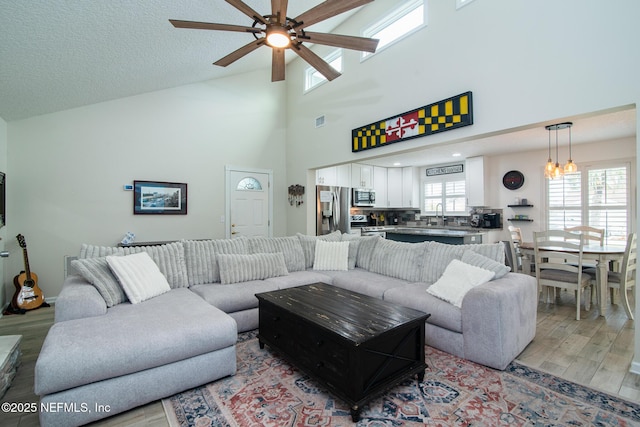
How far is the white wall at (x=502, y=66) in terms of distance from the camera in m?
2.45

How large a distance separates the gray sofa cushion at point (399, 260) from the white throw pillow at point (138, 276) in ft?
8.00

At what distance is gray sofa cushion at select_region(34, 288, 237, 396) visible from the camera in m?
1.69

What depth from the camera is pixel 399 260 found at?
3701 mm

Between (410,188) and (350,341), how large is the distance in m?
6.43

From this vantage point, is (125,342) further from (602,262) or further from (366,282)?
(602,262)

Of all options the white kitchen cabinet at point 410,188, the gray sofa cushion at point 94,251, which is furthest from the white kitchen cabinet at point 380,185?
the gray sofa cushion at point 94,251

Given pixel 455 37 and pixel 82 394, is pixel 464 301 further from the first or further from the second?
pixel 455 37

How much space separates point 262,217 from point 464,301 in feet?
14.2

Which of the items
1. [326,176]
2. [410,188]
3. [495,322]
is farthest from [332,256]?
[410,188]

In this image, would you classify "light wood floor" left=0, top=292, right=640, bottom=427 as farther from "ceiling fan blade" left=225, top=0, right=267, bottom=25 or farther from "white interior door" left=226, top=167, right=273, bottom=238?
"white interior door" left=226, top=167, right=273, bottom=238

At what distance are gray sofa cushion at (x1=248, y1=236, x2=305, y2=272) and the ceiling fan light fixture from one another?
2362mm

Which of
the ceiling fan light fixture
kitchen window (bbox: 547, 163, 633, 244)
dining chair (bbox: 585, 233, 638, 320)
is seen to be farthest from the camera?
kitchen window (bbox: 547, 163, 633, 244)

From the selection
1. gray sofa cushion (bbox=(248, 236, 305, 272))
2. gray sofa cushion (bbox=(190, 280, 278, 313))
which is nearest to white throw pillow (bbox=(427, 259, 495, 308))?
Answer: gray sofa cushion (bbox=(190, 280, 278, 313))

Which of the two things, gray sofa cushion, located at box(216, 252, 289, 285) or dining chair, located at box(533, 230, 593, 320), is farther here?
dining chair, located at box(533, 230, 593, 320)
